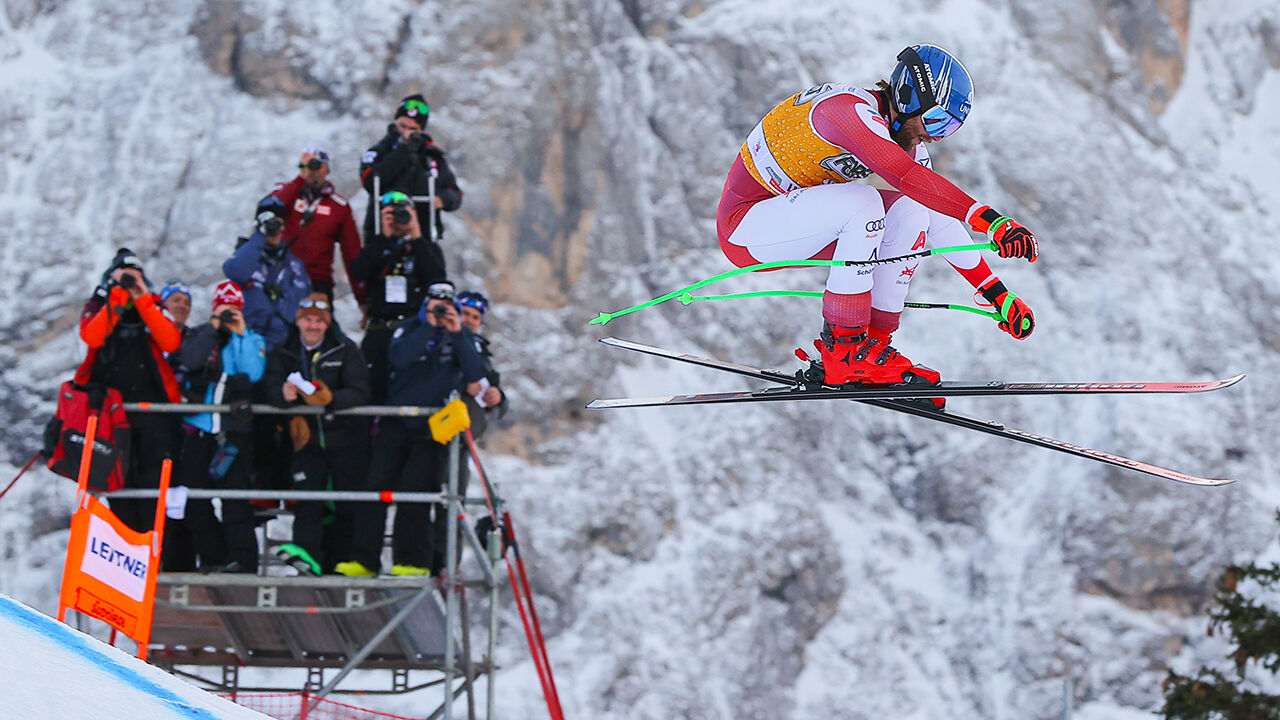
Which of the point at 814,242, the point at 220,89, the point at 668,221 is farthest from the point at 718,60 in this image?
the point at 814,242

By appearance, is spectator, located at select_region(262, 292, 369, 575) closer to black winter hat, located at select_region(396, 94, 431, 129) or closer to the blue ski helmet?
black winter hat, located at select_region(396, 94, 431, 129)

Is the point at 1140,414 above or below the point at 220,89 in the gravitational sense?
below

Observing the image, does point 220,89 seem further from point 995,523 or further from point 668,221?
point 995,523

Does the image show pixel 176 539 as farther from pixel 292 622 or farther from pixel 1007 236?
pixel 1007 236

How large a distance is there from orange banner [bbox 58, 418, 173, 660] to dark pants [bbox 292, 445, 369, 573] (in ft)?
4.22

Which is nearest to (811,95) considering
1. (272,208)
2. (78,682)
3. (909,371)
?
(909,371)

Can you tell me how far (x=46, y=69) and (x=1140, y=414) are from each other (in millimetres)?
20845

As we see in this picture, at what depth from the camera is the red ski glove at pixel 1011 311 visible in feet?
16.4

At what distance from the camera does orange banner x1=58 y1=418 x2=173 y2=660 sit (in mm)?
5766

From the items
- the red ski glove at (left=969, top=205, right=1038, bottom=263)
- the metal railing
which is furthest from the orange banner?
the red ski glove at (left=969, top=205, right=1038, bottom=263)

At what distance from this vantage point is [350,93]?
2627cm

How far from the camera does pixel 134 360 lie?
714 centimetres

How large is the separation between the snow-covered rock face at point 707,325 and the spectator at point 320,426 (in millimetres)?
15230

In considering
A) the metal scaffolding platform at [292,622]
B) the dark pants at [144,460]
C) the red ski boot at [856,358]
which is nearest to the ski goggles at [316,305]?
the dark pants at [144,460]
